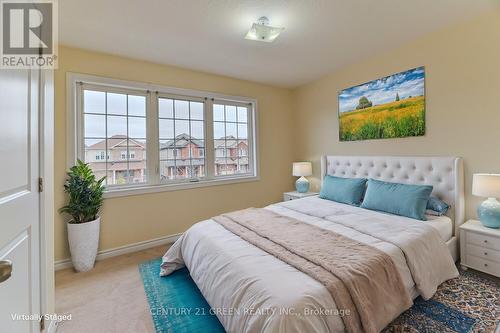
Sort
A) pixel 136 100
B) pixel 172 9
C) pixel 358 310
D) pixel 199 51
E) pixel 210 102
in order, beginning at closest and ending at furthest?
pixel 358 310 < pixel 172 9 < pixel 199 51 < pixel 136 100 < pixel 210 102

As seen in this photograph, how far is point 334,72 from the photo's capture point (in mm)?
3568

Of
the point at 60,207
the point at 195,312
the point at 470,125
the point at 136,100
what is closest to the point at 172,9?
the point at 136,100

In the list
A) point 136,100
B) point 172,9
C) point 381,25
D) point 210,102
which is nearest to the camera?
point 172,9

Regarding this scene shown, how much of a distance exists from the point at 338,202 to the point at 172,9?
2.88m

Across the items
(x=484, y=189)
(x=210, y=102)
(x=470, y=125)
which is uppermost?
(x=210, y=102)

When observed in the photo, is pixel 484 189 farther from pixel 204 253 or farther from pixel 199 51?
pixel 199 51

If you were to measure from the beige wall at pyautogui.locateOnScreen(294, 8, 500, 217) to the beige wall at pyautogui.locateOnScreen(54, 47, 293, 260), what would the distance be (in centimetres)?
162

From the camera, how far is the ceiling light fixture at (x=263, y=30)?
207 cm

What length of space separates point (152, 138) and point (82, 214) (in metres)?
1.22

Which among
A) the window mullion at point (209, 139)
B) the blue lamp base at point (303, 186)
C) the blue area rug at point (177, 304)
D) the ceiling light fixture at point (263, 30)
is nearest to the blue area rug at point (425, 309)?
the blue area rug at point (177, 304)

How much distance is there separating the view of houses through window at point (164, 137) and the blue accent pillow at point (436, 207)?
2.60m

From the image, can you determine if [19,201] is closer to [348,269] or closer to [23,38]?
[23,38]

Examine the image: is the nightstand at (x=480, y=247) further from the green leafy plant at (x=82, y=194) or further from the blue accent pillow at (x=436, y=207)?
the green leafy plant at (x=82, y=194)

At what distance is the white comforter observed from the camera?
1130 millimetres
